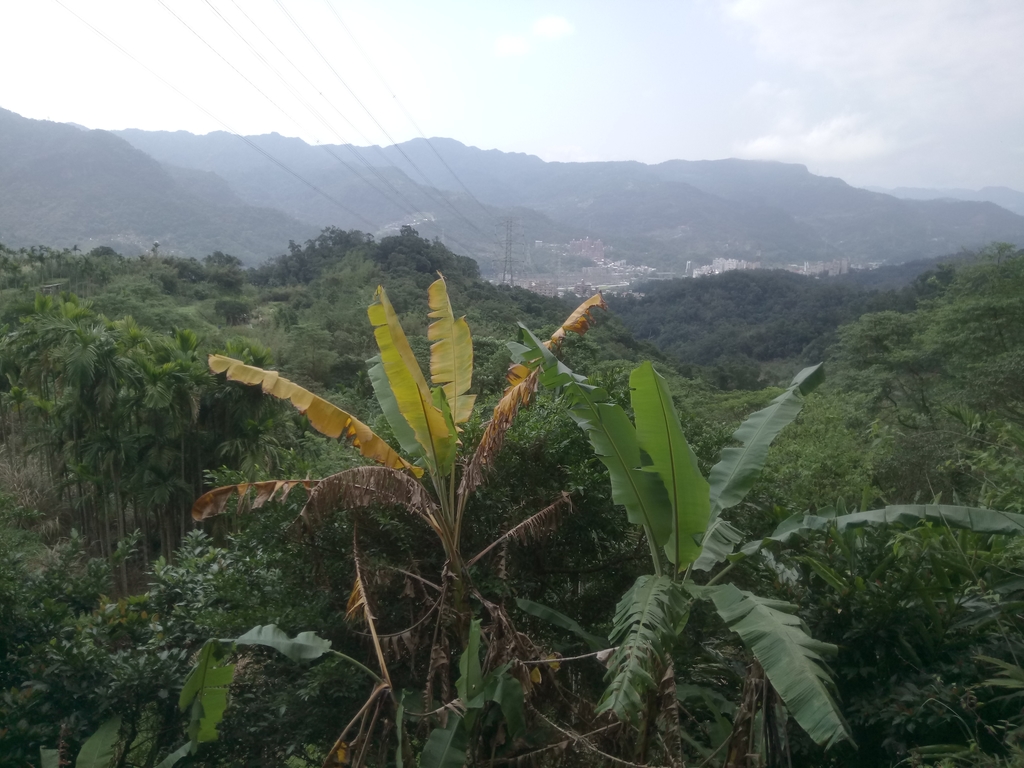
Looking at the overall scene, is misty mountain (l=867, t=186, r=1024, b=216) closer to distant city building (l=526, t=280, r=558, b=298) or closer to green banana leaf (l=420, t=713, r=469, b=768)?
distant city building (l=526, t=280, r=558, b=298)

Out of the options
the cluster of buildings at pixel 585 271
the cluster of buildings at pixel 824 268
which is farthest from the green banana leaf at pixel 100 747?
the cluster of buildings at pixel 824 268

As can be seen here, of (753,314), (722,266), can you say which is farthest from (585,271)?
(722,266)

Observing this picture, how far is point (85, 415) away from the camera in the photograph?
40.3 ft

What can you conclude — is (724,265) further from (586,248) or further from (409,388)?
(409,388)

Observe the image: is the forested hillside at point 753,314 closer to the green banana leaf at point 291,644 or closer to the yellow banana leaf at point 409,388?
the yellow banana leaf at point 409,388

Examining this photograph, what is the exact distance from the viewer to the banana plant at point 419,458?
3754 mm

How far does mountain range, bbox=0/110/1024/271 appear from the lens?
66000 millimetres

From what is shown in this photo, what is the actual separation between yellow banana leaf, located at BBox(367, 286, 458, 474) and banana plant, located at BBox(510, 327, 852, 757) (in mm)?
644

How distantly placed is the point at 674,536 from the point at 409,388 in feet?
5.24

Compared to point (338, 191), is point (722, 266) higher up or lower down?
lower down

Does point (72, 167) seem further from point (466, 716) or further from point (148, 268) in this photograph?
point (466, 716)

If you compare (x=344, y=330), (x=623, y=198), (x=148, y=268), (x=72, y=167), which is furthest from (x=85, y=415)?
(x=623, y=198)

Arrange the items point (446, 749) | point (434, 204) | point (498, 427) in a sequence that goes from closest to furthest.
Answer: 1. point (446, 749)
2. point (498, 427)
3. point (434, 204)

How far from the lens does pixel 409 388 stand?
3777 millimetres
